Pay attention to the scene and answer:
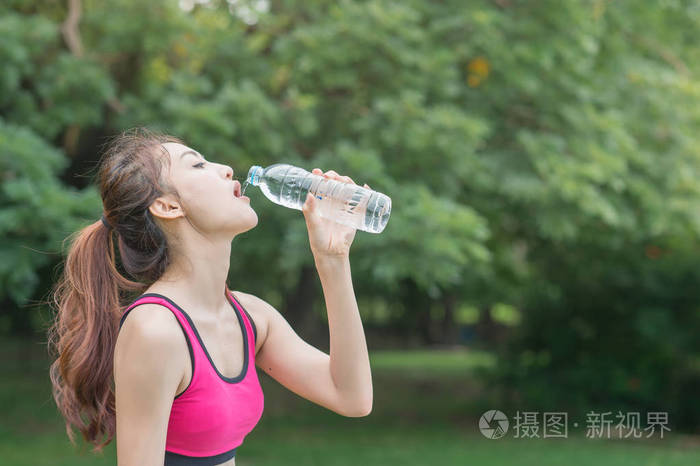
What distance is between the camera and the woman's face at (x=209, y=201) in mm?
2166

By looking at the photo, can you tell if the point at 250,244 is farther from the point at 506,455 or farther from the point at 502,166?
the point at 506,455

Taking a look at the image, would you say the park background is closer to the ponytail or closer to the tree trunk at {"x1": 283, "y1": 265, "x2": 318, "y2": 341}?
the tree trunk at {"x1": 283, "y1": 265, "x2": 318, "y2": 341}

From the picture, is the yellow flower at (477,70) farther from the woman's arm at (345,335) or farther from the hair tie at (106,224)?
the hair tie at (106,224)

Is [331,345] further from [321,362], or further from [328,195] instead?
[328,195]

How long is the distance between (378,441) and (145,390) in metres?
8.65

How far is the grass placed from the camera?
902 centimetres

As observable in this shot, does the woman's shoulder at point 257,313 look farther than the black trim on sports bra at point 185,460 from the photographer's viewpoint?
Yes

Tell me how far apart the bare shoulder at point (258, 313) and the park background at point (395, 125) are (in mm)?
3491

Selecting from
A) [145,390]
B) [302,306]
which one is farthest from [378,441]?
[145,390]

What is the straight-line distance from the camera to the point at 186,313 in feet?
6.82

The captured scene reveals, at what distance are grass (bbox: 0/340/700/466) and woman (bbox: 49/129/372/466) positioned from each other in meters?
6.75

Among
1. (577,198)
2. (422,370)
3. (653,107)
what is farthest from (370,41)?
(422,370)

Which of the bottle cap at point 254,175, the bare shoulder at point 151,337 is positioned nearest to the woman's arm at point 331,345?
the bottle cap at point 254,175

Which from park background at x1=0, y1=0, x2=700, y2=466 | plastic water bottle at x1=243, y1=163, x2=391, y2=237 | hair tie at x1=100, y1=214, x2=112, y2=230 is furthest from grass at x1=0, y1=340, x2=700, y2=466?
hair tie at x1=100, y1=214, x2=112, y2=230
